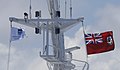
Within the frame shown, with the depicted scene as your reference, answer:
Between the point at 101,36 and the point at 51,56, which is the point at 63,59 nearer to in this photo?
the point at 51,56

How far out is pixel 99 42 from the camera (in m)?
33.5

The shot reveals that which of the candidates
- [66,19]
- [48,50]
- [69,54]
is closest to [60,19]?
[66,19]

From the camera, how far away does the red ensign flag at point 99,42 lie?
108ft

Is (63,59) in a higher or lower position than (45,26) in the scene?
lower

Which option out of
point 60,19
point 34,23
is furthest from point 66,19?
point 34,23

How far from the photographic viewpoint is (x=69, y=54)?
112 ft

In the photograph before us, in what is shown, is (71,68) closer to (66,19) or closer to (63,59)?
(63,59)

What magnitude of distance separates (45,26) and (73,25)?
230 centimetres

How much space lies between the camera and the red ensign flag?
33000 mm

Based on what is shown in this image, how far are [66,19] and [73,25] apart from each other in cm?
88

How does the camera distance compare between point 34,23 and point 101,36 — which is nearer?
point 34,23

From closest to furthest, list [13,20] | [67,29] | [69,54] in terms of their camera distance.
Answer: [13,20]
[67,29]
[69,54]

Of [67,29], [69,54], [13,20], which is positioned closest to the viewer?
[13,20]

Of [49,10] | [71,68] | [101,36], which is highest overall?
[49,10]
